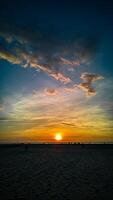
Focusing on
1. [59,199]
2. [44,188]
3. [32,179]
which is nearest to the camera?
[59,199]

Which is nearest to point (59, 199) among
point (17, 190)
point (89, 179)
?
point (17, 190)

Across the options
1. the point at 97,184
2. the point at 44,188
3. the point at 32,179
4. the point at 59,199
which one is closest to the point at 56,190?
the point at 44,188

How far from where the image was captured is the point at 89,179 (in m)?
21.1

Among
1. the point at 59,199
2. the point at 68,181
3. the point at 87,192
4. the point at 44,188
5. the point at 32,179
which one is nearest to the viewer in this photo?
the point at 59,199

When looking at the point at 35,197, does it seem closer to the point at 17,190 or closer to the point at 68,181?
the point at 17,190

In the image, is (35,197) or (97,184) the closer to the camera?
(35,197)

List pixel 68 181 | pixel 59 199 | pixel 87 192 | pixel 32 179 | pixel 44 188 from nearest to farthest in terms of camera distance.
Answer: pixel 59 199 → pixel 87 192 → pixel 44 188 → pixel 68 181 → pixel 32 179

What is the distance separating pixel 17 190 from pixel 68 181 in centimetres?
504

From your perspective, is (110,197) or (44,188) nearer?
(110,197)

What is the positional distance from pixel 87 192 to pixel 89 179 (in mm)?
4923

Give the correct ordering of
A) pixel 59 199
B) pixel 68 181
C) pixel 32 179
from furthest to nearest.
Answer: pixel 32 179
pixel 68 181
pixel 59 199

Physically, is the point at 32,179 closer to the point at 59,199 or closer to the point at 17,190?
the point at 17,190

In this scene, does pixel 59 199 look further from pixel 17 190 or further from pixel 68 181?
pixel 68 181

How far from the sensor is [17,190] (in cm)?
1697
